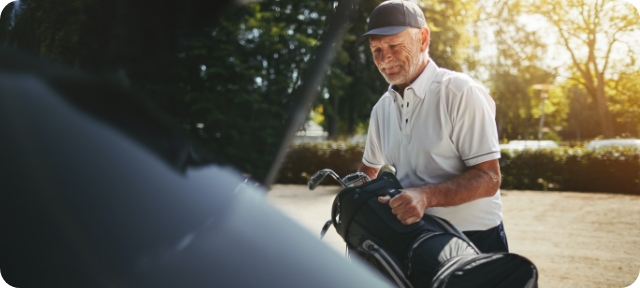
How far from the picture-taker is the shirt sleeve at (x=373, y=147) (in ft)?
5.01

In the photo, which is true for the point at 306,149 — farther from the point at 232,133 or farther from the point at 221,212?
the point at 221,212

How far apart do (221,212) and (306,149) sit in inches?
201

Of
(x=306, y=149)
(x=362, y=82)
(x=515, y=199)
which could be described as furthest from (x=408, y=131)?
(x=362, y=82)

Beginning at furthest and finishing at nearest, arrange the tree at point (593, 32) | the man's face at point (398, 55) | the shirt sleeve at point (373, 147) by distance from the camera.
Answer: the tree at point (593, 32), the shirt sleeve at point (373, 147), the man's face at point (398, 55)

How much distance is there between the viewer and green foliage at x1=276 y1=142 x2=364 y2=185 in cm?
862

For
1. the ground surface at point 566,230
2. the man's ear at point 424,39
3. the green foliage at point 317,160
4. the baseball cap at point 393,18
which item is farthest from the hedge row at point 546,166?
the baseball cap at point 393,18

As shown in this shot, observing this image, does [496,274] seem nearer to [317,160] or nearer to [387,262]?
[387,262]

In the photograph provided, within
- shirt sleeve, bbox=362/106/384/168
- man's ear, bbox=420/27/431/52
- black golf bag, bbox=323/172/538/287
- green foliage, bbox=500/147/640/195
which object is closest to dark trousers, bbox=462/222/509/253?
black golf bag, bbox=323/172/538/287

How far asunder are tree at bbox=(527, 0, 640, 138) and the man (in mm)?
5840

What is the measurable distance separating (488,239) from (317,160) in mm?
7341

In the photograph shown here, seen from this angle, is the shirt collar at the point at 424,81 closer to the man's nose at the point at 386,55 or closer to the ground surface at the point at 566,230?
the man's nose at the point at 386,55

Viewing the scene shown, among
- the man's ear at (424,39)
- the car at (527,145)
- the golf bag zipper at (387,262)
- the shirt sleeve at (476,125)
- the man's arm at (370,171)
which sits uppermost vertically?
the man's ear at (424,39)

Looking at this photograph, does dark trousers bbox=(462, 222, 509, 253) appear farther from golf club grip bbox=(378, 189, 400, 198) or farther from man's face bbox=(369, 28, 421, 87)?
man's face bbox=(369, 28, 421, 87)

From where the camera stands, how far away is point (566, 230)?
16.0ft
